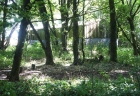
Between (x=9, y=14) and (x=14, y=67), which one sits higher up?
(x=9, y=14)

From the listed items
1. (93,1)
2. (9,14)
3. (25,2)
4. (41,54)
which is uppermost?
(93,1)

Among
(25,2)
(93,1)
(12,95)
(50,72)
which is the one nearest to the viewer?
(12,95)

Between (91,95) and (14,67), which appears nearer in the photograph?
(91,95)

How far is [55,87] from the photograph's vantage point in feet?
23.4

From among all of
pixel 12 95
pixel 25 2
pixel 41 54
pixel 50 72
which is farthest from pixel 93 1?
pixel 12 95

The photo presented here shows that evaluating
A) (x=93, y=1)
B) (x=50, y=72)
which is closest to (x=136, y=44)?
(x=93, y=1)

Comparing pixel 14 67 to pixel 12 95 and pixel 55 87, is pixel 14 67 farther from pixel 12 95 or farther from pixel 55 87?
pixel 12 95

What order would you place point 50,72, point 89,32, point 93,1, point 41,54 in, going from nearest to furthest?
point 50,72
point 93,1
point 41,54
point 89,32

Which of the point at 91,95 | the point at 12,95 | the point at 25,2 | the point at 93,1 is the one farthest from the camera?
the point at 93,1

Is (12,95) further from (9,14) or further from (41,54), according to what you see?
(41,54)

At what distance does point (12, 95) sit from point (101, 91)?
285 centimetres

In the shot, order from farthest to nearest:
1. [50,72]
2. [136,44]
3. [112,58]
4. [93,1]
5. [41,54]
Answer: [41,54] → [93,1] → [136,44] → [112,58] → [50,72]

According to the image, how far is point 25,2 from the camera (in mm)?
8672

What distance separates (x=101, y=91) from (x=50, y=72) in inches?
221
